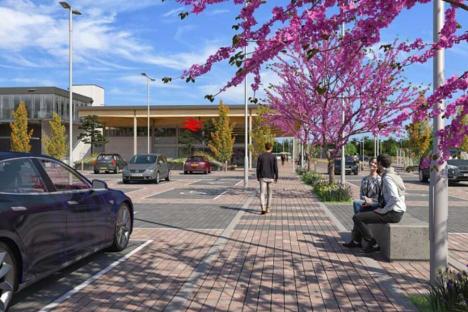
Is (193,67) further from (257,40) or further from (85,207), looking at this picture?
(85,207)

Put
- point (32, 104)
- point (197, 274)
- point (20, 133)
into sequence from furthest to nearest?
point (32, 104) → point (20, 133) → point (197, 274)

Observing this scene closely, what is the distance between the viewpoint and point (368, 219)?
7.29m

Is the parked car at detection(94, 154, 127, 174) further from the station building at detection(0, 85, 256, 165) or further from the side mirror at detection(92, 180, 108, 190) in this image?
the side mirror at detection(92, 180, 108, 190)

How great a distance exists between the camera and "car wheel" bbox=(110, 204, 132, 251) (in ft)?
24.1

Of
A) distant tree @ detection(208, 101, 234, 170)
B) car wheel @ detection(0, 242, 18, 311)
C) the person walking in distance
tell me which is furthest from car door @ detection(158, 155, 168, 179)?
car wheel @ detection(0, 242, 18, 311)

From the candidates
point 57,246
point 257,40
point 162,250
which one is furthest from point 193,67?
point 162,250

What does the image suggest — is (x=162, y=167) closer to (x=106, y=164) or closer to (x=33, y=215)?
(x=106, y=164)

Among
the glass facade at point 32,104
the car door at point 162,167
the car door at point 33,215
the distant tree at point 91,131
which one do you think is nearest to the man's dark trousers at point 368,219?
the car door at point 33,215

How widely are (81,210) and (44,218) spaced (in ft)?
3.04

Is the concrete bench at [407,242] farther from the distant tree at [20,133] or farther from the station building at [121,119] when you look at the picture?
the distant tree at [20,133]

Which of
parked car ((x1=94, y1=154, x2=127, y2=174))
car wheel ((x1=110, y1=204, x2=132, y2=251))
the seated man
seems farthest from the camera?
parked car ((x1=94, y1=154, x2=127, y2=174))

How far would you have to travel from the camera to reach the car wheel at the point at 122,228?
7352 millimetres

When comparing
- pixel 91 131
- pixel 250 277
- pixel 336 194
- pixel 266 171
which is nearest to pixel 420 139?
pixel 91 131

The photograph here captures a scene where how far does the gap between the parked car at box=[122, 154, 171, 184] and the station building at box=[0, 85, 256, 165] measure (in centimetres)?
2461
